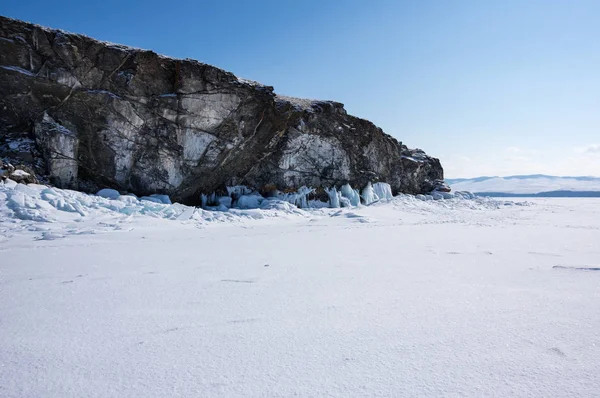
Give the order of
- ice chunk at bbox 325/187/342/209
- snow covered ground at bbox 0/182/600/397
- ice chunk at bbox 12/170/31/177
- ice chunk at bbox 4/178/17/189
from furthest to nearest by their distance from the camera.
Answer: ice chunk at bbox 325/187/342/209 → ice chunk at bbox 12/170/31/177 → ice chunk at bbox 4/178/17/189 → snow covered ground at bbox 0/182/600/397

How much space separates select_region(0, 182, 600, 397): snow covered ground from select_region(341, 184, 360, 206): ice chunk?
10527mm

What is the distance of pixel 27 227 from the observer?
5.14m

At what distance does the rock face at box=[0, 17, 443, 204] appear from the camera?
927 cm

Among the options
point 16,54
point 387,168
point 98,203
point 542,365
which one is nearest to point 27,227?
point 98,203

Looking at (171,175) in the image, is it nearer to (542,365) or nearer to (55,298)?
(55,298)

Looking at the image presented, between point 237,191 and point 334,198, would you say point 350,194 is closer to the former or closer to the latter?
point 334,198

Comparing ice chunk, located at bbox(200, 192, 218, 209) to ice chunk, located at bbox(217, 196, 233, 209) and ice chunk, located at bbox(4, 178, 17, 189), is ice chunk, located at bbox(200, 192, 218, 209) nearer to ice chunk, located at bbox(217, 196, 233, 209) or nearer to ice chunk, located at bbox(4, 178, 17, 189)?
ice chunk, located at bbox(217, 196, 233, 209)

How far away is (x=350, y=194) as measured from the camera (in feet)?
48.0

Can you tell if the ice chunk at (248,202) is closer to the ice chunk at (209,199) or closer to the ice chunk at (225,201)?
the ice chunk at (225,201)

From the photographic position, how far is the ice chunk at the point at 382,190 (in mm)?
15899

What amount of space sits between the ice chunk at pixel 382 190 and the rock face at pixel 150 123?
1.87 m

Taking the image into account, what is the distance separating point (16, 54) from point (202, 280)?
1113 cm

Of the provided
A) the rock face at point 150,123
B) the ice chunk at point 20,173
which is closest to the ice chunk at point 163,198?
the rock face at point 150,123

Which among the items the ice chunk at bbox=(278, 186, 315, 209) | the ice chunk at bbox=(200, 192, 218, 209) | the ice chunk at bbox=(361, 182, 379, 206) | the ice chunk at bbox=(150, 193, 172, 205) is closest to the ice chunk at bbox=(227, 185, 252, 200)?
the ice chunk at bbox=(200, 192, 218, 209)
